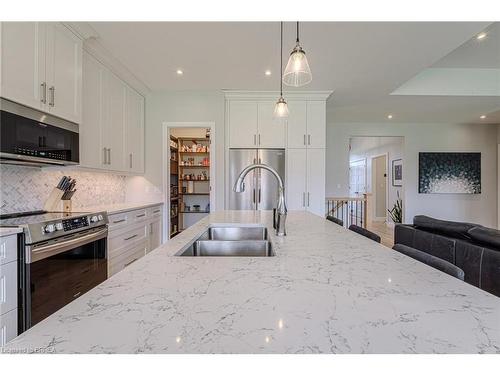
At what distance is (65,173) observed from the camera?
282cm

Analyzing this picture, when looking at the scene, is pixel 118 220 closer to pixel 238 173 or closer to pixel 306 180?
pixel 238 173

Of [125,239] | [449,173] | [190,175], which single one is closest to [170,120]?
[190,175]

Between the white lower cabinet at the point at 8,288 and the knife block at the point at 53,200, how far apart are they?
977mm

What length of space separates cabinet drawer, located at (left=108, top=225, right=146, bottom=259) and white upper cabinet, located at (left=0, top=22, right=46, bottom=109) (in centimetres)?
137

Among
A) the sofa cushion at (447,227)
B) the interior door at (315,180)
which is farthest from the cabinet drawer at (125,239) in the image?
the sofa cushion at (447,227)

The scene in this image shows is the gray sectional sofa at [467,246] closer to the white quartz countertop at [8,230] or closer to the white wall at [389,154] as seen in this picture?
the white quartz countertop at [8,230]

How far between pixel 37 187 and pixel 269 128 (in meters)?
2.94

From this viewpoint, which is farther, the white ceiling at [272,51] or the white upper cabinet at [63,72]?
the white ceiling at [272,51]

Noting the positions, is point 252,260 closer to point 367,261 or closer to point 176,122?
point 367,261

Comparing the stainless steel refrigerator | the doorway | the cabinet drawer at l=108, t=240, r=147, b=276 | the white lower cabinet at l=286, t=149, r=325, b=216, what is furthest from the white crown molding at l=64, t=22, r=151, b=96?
the doorway

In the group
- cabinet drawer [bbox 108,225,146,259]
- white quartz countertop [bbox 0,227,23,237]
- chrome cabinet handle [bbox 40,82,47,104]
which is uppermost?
chrome cabinet handle [bbox 40,82,47,104]

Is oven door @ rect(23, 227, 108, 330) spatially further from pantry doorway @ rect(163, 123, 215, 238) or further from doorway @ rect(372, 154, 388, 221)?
doorway @ rect(372, 154, 388, 221)

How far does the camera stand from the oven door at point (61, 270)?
162 cm

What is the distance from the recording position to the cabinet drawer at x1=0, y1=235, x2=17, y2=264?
1458mm
